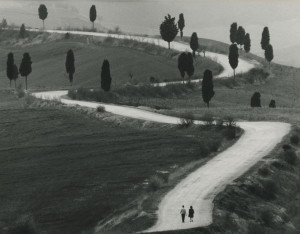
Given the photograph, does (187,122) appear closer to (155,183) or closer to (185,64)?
(155,183)

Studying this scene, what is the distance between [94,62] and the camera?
12319 centimetres

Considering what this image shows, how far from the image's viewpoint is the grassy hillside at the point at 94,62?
110875mm

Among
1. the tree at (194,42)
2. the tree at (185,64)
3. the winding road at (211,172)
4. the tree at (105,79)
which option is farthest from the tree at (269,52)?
the winding road at (211,172)

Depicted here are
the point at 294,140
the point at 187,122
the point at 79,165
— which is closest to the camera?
the point at 79,165

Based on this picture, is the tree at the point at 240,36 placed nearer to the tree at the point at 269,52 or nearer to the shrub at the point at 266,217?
the tree at the point at 269,52

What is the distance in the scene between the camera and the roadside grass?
36938mm

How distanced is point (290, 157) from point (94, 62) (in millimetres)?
81660

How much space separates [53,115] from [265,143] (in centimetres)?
2467

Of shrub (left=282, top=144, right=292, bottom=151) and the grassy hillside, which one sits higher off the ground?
the grassy hillside

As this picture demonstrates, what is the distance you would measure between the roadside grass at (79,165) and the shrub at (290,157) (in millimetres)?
5226

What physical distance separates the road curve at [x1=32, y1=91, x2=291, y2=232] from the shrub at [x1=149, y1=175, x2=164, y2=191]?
3.24 feet

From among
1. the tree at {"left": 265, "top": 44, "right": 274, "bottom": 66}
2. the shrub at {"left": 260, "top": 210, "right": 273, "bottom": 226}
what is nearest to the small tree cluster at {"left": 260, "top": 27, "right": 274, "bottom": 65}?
the tree at {"left": 265, "top": 44, "right": 274, "bottom": 66}

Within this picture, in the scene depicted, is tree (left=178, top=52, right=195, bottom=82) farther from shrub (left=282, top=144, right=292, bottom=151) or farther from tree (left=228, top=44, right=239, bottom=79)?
shrub (left=282, top=144, right=292, bottom=151)

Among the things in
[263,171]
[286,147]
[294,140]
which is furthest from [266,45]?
[263,171]
